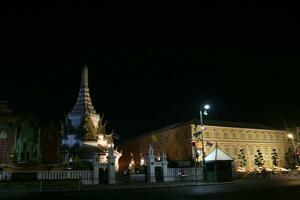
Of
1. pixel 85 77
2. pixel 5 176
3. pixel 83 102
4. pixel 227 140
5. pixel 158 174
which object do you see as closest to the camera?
pixel 5 176

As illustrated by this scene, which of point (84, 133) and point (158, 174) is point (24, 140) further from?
point (158, 174)

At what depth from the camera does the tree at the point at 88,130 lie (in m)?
48.6

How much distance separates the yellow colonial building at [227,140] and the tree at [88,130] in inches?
877

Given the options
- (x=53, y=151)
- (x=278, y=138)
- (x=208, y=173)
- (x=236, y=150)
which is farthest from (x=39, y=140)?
A: (x=278, y=138)

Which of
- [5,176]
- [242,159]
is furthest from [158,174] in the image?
[242,159]

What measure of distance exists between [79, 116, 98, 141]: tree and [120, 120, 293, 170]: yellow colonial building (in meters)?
22.3

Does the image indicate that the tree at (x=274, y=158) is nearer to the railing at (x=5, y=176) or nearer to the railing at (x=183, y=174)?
the railing at (x=183, y=174)

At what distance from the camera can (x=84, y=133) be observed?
48812mm

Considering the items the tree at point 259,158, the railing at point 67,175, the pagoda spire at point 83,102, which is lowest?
the railing at point 67,175

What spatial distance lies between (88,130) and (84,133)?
31.8 inches

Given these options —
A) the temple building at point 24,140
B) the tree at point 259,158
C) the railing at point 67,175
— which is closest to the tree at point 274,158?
the tree at point 259,158

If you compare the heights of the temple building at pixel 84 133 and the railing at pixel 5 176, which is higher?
the temple building at pixel 84 133

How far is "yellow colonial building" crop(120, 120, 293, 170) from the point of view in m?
69.6

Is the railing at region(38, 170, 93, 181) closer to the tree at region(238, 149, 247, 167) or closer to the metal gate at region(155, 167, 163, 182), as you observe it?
the metal gate at region(155, 167, 163, 182)
